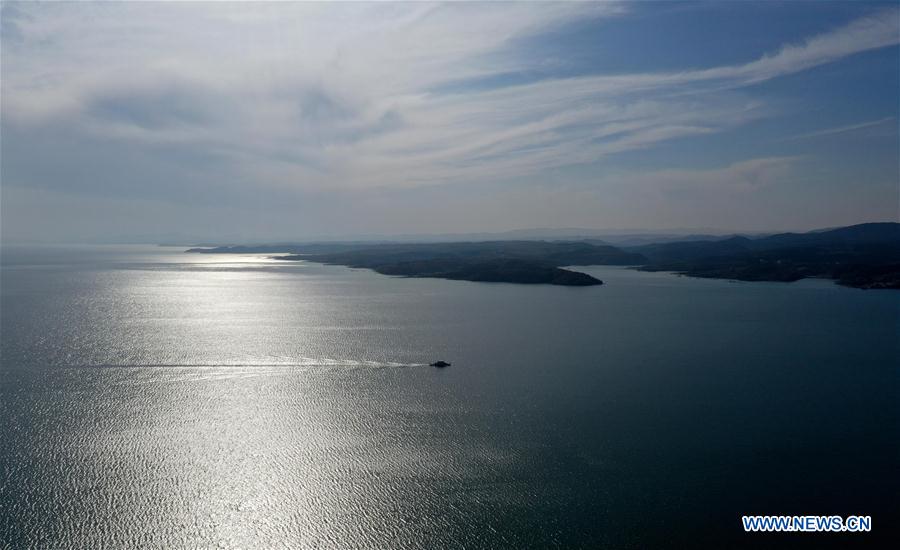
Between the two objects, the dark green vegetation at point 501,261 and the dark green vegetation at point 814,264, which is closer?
the dark green vegetation at point 814,264

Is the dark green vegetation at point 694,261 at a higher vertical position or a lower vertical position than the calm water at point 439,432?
higher

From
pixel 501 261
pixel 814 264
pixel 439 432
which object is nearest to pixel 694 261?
pixel 814 264

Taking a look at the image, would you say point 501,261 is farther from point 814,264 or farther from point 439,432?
point 439,432

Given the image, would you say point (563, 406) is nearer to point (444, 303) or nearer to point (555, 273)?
point (444, 303)

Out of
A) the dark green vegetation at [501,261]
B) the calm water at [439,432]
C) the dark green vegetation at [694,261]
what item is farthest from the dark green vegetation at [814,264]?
the calm water at [439,432]

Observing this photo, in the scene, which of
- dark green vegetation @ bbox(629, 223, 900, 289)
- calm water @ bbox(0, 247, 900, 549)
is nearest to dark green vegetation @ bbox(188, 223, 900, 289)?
dark green vegetation @ bbox(629, 223, 900, 289)

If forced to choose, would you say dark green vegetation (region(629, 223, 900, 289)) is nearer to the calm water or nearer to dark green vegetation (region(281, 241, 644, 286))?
dark green vegetation (region(281, 241, 644, 286))

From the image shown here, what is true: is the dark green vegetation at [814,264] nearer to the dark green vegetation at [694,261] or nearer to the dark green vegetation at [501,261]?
the dark green vegetation at [694,261]

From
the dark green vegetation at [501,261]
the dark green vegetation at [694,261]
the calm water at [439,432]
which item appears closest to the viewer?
the calm water at [439,432]
